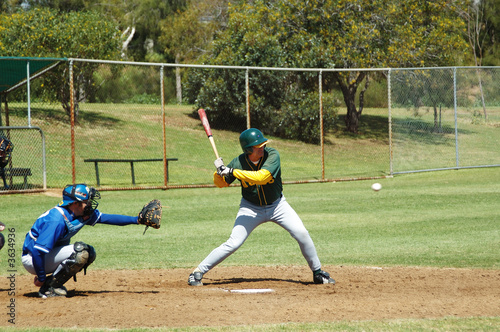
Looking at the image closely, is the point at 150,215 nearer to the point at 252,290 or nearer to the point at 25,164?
the point at 252,290

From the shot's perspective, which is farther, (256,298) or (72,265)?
(256,298)

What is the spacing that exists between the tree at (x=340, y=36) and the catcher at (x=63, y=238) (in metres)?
19.8

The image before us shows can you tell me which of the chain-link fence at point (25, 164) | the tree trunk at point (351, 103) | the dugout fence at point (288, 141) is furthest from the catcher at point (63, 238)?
the tree trunk at point (351, 103)

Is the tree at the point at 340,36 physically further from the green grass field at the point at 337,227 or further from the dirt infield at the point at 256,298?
the dirt infield at the point at 256,298

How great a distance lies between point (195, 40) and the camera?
38.2m

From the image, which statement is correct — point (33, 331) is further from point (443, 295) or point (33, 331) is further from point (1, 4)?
point (1, 4)

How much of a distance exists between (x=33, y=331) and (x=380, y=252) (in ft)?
17.4

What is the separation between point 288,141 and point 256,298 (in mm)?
16504

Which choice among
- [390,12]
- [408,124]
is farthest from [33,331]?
[390,12]

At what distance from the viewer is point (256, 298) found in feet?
19.0

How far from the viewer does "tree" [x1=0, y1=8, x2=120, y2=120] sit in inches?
873

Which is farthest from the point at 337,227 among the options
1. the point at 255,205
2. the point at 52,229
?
the point at 52,229

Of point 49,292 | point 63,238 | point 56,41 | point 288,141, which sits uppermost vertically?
point 56,41

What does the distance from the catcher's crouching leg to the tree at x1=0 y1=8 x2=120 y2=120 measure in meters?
16.6
